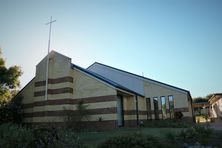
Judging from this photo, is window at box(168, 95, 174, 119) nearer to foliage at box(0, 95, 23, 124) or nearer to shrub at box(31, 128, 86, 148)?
foliage at box(0, 95, 23, 124)

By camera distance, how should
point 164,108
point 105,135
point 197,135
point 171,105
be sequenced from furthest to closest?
point 164,108, point 171,105, point 105,135, point 197,135

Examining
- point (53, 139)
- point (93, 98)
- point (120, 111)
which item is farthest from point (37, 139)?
point (120, 111)

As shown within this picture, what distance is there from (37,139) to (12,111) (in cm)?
1931

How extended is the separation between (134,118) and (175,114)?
16.5 ft

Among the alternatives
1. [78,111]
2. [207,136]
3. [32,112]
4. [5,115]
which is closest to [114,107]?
[78,111]

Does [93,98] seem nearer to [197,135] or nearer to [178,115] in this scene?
A: [178,115]

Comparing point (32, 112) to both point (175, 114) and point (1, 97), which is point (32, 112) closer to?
point (1, 97)

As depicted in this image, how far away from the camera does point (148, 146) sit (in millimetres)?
7176

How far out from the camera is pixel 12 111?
851 inches

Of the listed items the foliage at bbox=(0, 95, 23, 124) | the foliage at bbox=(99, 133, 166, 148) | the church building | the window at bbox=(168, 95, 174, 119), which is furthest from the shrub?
the window at bbox=(168, 95, 174, 119)

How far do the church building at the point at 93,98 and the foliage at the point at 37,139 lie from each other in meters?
12.9

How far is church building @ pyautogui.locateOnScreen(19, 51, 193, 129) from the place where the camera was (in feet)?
61.0

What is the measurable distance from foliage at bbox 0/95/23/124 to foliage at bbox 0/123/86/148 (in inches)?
700

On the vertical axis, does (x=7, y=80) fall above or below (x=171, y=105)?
above
